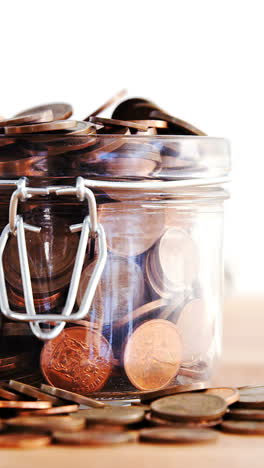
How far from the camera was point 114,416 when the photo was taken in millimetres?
644

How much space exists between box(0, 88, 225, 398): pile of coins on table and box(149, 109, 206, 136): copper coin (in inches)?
1.9

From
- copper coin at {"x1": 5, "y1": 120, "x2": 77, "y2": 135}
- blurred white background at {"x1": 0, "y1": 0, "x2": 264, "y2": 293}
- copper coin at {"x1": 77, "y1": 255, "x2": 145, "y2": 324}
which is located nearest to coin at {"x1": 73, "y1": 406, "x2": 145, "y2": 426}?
copper coin at {"x1": 77, "y1": 255, "x2": 145, "y2": 324}

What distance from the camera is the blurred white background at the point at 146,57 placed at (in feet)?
5.04

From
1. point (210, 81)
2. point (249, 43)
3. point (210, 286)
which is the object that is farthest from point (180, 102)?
point (210, 286)

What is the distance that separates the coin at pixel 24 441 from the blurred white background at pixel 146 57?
1.05 meters

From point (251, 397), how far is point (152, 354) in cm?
11

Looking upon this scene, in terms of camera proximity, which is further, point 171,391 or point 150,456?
point 171,391

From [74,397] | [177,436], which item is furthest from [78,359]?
[177,436]

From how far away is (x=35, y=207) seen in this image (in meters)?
0.74

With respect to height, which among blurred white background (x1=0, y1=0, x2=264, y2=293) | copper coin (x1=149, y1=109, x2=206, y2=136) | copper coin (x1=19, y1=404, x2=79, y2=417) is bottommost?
copper coin (x1=19, y1=404, x2=79, y2=417)

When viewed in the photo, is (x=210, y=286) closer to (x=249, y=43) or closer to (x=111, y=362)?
(x=111, y=362)

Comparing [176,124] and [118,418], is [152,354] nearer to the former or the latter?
[118,418]

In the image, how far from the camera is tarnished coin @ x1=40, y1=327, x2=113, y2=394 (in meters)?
0.73

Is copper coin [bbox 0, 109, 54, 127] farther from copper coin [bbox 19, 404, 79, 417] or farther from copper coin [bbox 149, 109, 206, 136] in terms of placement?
copper coin [bbox 19, 404, 79, 417]
